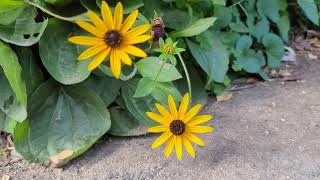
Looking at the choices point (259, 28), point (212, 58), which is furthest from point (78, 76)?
point (259, 28)

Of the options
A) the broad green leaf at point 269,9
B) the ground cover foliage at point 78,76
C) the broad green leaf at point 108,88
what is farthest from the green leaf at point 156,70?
the broad green leaf at point 269,9

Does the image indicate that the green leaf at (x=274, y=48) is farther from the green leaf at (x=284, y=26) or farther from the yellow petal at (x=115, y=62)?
the yellow petal at (x=115, y=62)

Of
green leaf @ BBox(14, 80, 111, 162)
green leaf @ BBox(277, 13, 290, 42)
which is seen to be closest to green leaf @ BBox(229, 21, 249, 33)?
green leaf @ BBox(277, 13, 290, 42)

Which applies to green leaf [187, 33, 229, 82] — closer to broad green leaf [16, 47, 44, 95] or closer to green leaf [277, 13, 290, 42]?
green leaf [277, 13, 290, 42]

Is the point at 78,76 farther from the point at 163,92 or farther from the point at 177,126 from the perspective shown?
the point at 177,126

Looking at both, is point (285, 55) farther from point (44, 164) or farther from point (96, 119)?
point (44, 164)

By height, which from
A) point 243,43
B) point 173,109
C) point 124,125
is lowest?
point 124,125
